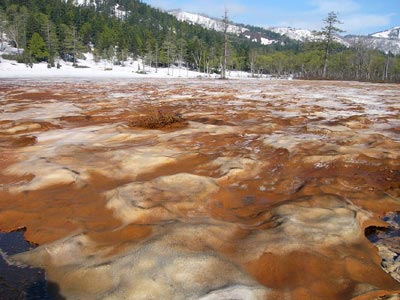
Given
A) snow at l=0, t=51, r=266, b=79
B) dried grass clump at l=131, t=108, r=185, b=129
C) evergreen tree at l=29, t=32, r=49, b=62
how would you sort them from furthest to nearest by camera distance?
1. evergreen tree at l=29, t=32, r=49, b=62
2. snow at l=0, t=51, r=266, b=79
3. dried grass clump at l=131, t=108, r=185, b=129

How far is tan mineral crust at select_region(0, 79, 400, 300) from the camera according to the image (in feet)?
8.73

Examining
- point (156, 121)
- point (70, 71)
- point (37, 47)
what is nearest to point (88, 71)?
point (70, 71)

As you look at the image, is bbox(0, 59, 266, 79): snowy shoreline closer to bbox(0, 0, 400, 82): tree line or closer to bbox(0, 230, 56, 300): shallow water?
bbox(0, 0, 400, 82): tree line

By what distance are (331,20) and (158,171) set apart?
5464 centimetres

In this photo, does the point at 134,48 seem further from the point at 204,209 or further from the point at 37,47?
the point at 204,209

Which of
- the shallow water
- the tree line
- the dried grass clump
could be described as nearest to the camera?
the shallow water

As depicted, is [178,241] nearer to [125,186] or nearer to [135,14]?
[125,186]

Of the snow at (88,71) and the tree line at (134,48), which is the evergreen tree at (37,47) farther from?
the snow at (88,71)

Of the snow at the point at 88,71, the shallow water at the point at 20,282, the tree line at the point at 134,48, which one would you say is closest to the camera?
the shallow water at the point at 20,282

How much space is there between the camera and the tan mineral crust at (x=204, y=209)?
Result: 2.66 meters

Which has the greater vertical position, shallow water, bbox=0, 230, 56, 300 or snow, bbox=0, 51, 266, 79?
snow, bbox=0, 51, 266, 79

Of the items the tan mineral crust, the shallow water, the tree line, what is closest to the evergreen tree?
the tree line

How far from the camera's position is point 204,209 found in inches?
157

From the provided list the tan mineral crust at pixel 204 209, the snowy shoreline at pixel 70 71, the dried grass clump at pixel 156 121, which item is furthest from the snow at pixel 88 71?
the tan mineral crust at pixel 204 209
